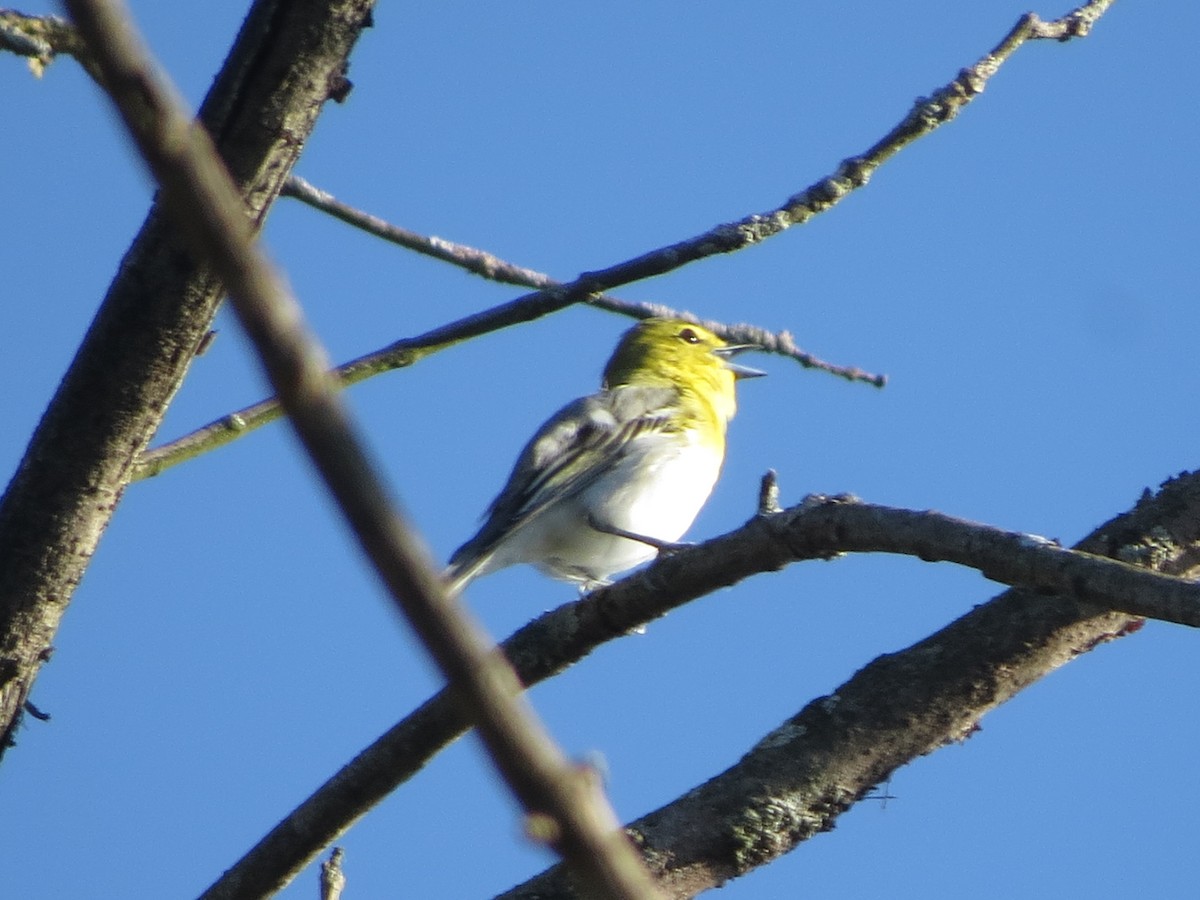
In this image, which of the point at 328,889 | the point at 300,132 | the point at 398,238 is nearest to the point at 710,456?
the point at 398,238

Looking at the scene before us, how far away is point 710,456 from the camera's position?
23.6ft

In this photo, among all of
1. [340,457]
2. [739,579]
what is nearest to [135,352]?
[739,579]

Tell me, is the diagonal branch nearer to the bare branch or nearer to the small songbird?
the bare branch

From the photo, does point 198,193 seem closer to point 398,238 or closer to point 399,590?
point 399,590

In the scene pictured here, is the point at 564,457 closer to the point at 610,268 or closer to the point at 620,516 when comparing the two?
the point at 620,516

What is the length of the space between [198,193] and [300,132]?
2.10 m

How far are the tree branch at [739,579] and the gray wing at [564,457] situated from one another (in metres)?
2.50

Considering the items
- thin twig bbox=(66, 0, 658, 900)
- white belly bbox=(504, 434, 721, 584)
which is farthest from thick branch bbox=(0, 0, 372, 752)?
white belly bbox=(504, 434, 721, 584)

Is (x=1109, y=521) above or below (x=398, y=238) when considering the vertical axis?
below

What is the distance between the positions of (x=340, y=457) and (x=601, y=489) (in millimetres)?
6009

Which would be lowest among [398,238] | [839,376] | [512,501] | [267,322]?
[267,322]

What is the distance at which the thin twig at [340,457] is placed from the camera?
0.65m

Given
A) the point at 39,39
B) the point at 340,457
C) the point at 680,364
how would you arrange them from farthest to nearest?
the point at 680,364 < the point at 39,39 < the point at 340,457

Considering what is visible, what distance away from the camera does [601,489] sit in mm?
6656
